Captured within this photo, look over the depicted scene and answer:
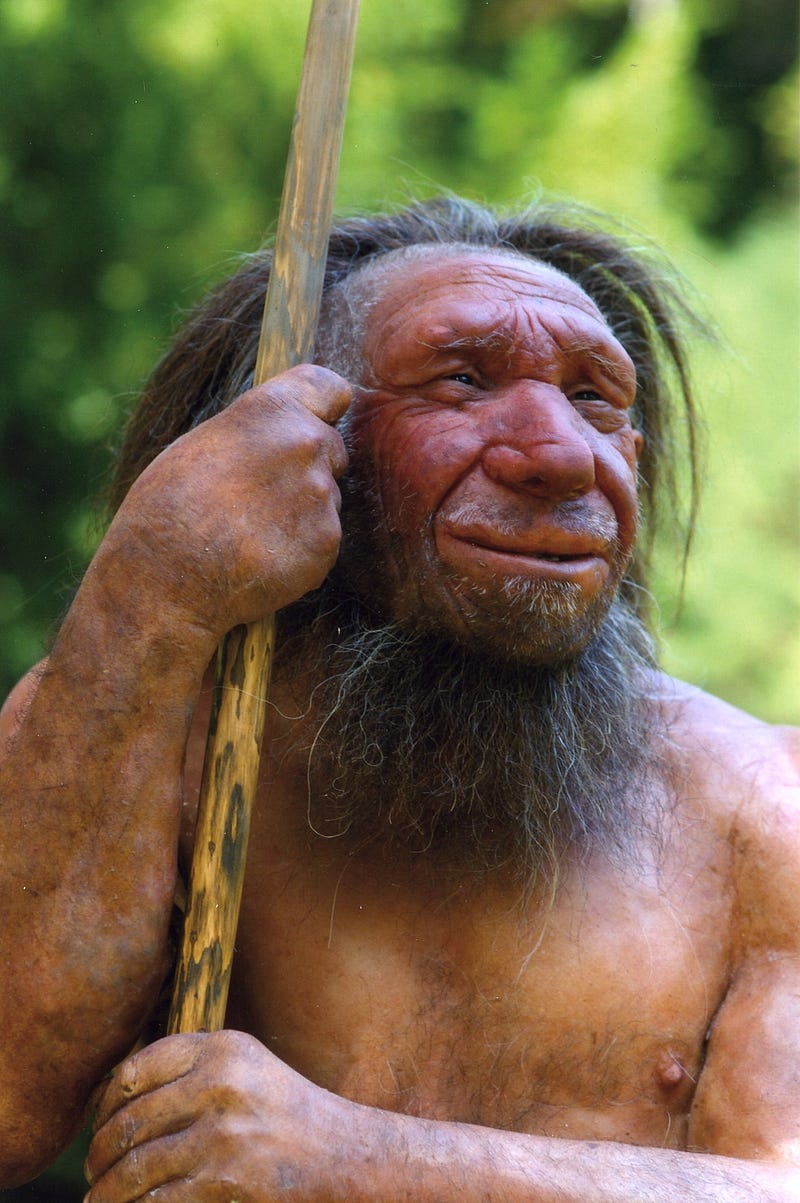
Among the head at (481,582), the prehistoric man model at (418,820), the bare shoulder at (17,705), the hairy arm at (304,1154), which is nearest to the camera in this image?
the hairy arm at (304,1154)

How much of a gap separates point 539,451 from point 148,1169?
1.24 meters

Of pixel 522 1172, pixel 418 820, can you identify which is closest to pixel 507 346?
pixel 418 820

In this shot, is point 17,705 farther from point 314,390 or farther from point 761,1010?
point 761,1010

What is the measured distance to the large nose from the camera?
239 cm

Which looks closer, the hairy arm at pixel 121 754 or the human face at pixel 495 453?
the hairy arm at pixel 121 754

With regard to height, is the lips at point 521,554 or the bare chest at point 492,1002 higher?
the lips at point 521,554

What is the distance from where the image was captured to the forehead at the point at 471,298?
264 cm

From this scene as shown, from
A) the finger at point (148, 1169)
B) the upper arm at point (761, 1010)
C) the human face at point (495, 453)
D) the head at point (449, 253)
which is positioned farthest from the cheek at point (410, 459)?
the finger at point (148, 1169)

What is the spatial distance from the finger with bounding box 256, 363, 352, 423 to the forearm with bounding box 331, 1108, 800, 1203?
3.36ft

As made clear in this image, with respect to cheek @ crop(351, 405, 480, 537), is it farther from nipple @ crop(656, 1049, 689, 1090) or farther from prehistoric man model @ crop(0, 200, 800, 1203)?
nipple @ crop(656, 1049, 689, 1090)

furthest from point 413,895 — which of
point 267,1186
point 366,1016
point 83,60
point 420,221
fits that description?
point 83,60

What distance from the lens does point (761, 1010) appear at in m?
2.31

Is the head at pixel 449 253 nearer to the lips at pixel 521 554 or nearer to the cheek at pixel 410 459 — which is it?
the cheek at pixel 410 459

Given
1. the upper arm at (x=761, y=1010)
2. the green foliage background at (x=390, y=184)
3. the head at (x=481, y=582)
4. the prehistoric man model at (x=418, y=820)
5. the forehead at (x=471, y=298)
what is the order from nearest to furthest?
the prehistoric man model at (x=418, y=820) → the upper arm at (x=761, y=1010) → the head at (x=481, y=582) → the forehead at (x=471, y=298) → the green foliage background at (x=390, y=184)
